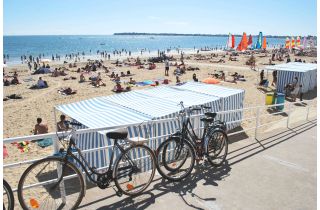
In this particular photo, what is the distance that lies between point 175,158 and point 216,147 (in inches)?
43.3

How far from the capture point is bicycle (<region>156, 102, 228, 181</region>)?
5.12 m

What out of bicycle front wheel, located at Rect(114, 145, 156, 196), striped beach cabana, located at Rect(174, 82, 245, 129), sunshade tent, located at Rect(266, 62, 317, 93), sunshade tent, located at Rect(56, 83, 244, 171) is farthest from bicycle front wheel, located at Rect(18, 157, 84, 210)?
sunshade tent, located at Rect(266, 62, 317, 93)

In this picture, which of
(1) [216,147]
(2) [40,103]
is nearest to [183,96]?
(1) [216,147]

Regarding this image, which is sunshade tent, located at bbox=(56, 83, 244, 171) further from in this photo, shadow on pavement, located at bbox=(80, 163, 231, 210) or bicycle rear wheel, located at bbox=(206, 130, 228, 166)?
shadow on pavement, located at bbox=(80, 163, 231, 210)

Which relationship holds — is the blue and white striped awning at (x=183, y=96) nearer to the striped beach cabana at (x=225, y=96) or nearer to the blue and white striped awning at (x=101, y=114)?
the striped beach cabana at (x=225, y=96)

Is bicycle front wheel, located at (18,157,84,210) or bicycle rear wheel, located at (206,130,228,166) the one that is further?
bicycle rear wheel, located at (206,130,228,166)

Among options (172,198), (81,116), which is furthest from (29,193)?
(172,198)

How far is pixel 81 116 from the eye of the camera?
8.55m

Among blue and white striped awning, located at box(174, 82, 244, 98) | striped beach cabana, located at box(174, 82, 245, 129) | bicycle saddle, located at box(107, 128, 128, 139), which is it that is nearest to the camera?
bicycle saddle, located at box(107, 128, 128, 139)

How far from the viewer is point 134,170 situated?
471 centimetres

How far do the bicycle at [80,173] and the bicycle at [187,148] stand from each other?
373 millimetres

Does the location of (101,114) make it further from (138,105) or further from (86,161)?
(86,161)

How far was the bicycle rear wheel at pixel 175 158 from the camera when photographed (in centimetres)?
507

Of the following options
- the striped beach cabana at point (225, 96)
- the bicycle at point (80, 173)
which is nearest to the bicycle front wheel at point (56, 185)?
the bicycle at point (80, 173)
